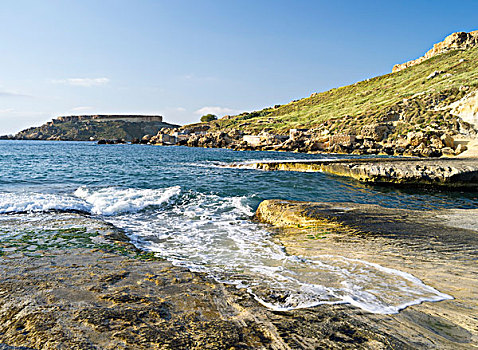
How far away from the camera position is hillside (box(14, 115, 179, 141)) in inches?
6107

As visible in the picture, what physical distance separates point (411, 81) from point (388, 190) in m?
83.6

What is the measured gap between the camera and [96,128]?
16088 centimetres

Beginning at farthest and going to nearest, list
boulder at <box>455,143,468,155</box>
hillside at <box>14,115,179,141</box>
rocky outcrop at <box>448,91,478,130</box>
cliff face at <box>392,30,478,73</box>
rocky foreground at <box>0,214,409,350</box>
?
hillside at <box>14,115,179,141</box> → cliff face at <box>392,30,478,73</box> → rocky outcrop at <box>448,91,478,130</box> → boulder at <box>455,143,468,155</box> → rocky foreground at <box>0,214,409,350</box>

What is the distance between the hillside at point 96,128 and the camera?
15512 centimetres

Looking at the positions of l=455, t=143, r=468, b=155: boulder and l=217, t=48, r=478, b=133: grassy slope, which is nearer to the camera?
l=455, t=143, r=468, b=155: boulder

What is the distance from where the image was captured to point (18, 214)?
8.34 metres

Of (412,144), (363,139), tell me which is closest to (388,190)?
(412,144)

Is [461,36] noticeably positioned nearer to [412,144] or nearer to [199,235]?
[412,144]

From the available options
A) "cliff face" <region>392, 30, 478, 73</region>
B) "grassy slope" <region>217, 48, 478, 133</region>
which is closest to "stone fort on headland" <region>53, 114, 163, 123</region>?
"grassy slope" <region>217, 48, 478, 133</region>

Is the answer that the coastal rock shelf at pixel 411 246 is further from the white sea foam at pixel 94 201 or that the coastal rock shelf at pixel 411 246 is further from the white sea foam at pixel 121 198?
the white sea foam at pixel 94 201

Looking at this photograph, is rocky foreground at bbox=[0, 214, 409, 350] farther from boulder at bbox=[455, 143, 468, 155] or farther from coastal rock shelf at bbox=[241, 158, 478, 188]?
boulder at bbox=[455, 143, 468, 155]

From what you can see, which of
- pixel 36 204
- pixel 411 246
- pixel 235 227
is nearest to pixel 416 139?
pixel 235 227

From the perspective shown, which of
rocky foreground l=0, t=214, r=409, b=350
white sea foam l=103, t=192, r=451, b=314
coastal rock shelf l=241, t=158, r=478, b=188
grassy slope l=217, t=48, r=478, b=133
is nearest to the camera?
rocky foreground l=0, t=214, r=409, b=350

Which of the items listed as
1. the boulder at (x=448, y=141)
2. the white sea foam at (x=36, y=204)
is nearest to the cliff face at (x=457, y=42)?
the boulder at (x=448, y=141)
